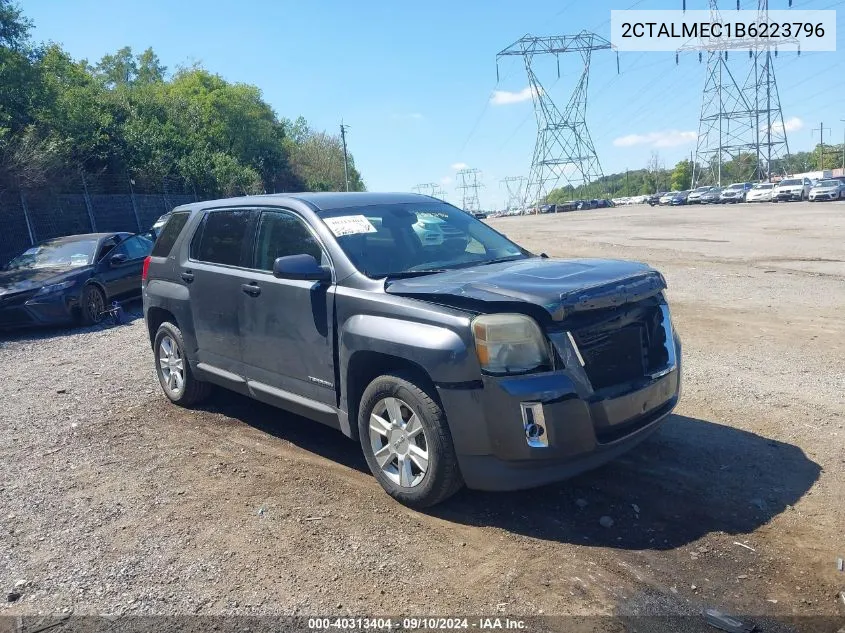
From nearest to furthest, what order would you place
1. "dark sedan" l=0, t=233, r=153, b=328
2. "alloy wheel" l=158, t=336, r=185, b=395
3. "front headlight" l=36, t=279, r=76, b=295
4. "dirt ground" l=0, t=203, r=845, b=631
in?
"dirt ground" l=0, t=203, r=845, b=631 < "alloy wheel" l=158, t=336, r=185, b=395 < "dark sedan" l=0, t=233, r=153, b=328 < "front headlight" l=36, t=279, r=76, b=295

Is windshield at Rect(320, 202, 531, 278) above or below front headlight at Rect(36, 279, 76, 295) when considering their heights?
above

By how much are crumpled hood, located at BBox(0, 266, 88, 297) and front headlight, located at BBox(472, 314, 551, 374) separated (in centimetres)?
945

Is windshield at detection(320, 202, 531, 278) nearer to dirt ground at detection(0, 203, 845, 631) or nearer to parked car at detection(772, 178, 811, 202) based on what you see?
dirt ground at detection(0, 203, 845, 631)

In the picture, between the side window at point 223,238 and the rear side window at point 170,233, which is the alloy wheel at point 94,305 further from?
the side window at point 223,238

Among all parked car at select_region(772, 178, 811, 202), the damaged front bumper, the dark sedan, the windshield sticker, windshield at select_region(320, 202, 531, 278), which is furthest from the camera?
parked car at select_region(772, 178, 811, 202)

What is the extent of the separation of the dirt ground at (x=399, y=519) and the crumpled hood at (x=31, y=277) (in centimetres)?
447

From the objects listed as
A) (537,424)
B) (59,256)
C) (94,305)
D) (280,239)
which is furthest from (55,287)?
(537,424)

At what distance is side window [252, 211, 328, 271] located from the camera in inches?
191

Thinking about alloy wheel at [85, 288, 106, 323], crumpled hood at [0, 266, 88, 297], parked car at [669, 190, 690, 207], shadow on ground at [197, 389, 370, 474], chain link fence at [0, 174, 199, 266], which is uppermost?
chain link fence at [0, 174, 199, 266]

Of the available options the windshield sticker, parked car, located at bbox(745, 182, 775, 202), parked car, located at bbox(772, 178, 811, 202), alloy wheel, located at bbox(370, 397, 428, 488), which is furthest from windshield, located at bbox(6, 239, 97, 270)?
parked car, located at bbox(745, 182, 775, 202)

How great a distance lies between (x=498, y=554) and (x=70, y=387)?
580 cm

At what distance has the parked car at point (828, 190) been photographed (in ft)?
155

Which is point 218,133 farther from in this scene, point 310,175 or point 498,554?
point 498,554

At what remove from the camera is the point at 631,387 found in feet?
12.7
